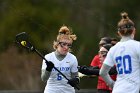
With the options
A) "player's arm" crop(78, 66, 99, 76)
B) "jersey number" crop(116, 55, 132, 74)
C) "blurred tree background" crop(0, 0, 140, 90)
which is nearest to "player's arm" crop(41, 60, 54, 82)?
"player's arm" crop(78, 66, 99, 76)

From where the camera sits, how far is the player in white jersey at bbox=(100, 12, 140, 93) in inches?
379

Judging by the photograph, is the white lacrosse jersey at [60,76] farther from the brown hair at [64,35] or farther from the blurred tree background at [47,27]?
the blurred tree background at [47,27]

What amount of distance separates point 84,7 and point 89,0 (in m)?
0.53

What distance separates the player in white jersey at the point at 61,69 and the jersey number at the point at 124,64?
1.84 metres

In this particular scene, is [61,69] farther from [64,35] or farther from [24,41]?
[24,41]

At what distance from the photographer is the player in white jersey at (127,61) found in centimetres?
962

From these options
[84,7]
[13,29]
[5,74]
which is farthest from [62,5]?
[5,74]

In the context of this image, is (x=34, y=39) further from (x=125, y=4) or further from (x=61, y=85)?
(x=61, y=85)

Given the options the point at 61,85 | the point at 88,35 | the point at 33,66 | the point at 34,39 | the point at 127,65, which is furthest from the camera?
the point at 88,35

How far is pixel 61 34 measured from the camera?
11883 mm

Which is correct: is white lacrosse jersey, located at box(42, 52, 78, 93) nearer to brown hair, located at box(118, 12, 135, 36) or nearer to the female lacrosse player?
the female lacrosse player

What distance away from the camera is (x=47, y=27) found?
38.7 metres

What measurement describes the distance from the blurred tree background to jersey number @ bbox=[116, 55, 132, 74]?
842 inches

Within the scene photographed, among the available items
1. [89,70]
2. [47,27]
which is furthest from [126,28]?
[47,27]
